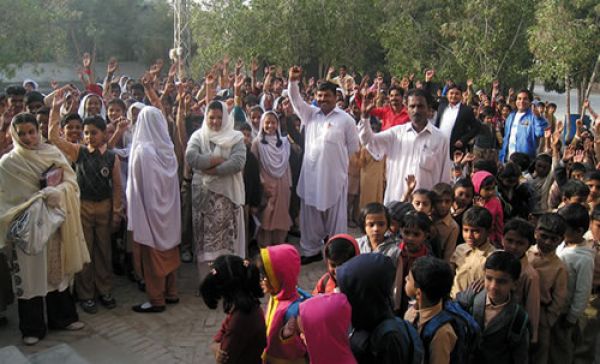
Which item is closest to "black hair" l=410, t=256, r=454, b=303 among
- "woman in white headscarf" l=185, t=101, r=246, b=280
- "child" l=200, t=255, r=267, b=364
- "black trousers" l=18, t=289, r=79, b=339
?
"child" l=200, t=255, r=267, b=364

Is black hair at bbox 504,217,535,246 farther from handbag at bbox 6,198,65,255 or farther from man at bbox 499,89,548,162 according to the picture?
man at bbox 499,89,548,162

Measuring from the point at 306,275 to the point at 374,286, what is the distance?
3604 mm

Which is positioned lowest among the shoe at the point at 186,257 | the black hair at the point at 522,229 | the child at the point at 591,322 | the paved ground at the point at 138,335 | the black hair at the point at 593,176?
the paved ground at the point at 138,335

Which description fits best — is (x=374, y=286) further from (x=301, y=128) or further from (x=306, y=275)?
(x=301, y=128)

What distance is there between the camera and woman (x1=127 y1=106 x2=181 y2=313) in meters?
4.83

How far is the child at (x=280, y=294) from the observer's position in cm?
272

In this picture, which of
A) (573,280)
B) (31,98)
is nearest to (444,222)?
(573,280)

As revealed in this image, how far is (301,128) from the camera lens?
7719mm

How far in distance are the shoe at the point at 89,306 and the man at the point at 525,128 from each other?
5694 millimetres

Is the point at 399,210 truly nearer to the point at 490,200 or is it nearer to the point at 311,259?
the point at 490,200

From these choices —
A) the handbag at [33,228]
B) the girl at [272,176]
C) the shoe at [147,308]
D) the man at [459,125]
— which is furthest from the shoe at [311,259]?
the handbag at [33,228]

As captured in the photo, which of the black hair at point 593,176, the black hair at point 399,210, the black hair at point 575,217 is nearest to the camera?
the black hair at point 575,217

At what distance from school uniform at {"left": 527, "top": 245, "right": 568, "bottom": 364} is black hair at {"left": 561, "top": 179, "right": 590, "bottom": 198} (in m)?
1.29

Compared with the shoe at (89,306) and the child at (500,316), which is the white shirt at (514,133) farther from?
the shoe at (89,306)
